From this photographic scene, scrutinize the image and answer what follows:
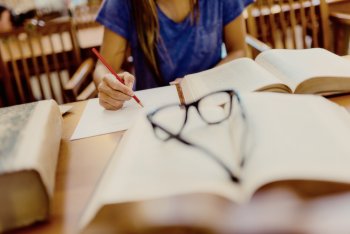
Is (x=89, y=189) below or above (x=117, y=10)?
below

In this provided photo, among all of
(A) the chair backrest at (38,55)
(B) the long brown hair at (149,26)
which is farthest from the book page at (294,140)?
(A) the chair backrest at (38,55)

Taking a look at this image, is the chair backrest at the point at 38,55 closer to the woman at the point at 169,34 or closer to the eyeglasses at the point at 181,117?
the woman at the point at 169,34

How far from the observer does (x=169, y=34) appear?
133cm

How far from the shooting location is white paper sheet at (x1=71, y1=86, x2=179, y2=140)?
32.7 inches

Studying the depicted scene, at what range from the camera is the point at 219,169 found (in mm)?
483

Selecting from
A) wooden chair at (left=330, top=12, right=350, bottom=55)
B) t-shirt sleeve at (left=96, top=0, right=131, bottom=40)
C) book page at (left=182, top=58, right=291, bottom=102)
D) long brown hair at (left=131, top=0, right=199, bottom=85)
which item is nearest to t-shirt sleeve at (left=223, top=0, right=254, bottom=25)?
long brown hair at (left=131, top=0, right=199, bottom=85)

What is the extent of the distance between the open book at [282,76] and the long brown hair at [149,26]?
377mm

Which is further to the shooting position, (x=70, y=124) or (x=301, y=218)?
(x=70, y=124)

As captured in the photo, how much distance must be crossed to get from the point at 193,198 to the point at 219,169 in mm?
50

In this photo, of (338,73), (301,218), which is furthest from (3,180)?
(338,73)

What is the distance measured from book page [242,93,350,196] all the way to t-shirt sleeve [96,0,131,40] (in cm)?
75

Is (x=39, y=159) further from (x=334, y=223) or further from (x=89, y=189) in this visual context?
(x=334, y=223)

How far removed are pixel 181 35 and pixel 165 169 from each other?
0.89m

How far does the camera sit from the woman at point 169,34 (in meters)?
1.30
